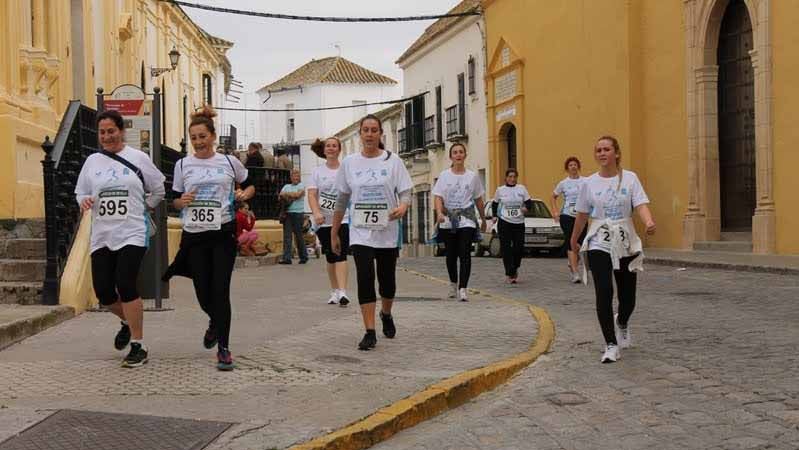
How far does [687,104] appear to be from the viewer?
71.8 ft

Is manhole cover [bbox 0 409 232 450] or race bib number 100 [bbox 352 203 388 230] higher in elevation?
race bib number 100 [bbox 352 203 388 230]

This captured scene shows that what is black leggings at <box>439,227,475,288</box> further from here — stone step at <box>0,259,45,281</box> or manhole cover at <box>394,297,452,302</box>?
stone step at <box>0,259,45,281</box>

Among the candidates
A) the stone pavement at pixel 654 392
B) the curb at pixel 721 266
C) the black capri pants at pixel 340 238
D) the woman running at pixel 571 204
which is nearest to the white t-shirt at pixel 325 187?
the black capri pants at pixel 340 238

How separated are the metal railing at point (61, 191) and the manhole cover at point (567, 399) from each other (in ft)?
16.4

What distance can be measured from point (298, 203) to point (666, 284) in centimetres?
705

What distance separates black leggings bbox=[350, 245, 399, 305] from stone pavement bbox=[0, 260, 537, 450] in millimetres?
394

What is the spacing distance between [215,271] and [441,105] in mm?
35039

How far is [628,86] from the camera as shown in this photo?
24.1 meters

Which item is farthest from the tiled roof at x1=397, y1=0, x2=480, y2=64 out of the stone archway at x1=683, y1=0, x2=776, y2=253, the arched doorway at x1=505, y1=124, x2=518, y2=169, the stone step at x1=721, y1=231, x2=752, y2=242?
the stone step at x1=721, y1=231, x2=752, y2=242

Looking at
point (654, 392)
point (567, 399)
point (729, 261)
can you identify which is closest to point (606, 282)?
point (654, 392)

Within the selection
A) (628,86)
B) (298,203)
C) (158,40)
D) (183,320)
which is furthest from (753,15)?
(158,40)

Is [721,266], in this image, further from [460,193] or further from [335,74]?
[335,74]

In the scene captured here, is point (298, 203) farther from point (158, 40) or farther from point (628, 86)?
point (158, 40)

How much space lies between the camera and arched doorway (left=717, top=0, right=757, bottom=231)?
20562mm
